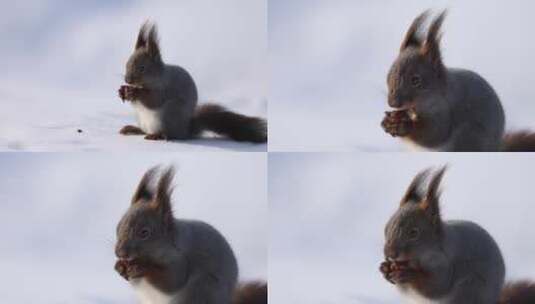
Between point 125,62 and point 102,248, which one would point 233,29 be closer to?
point 125,62

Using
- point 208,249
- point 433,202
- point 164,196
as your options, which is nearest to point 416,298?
point 433,202

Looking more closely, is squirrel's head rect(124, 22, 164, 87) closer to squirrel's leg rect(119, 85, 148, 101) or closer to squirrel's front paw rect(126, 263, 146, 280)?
squirrel's leg rect(119, 85, 148, 101)

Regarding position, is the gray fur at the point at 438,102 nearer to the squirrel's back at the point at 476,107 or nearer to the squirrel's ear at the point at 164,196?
the squirrel's back at the point at 476,107

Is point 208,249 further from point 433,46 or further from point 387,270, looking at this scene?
point 433,46

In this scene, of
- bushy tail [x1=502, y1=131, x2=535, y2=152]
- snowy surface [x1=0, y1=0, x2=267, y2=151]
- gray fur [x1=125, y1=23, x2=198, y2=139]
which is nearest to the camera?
bushy tail [x1=502, y1=131, x2=535, y2=152]

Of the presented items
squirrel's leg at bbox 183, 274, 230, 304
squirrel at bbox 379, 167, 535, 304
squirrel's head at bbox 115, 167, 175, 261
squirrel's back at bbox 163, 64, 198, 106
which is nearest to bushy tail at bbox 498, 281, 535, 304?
squirrel at bbox 379, 167, 535, 304

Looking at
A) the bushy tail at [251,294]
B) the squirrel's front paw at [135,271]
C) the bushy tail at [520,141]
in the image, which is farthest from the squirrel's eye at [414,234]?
the squirrel's front paw at [135,271]

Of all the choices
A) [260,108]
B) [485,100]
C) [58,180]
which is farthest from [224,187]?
[485,100]
